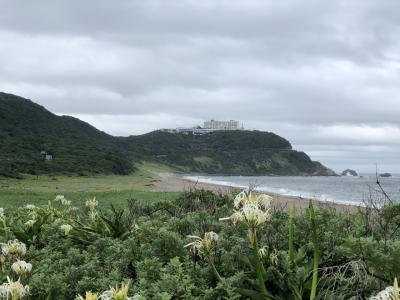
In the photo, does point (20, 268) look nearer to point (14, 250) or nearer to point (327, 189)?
point (14, 250)

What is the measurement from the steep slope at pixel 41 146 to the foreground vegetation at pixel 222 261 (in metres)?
53.4

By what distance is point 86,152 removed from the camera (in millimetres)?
92125

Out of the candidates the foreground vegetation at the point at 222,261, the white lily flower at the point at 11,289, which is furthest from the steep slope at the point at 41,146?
the white lily flower at the point at 11,289

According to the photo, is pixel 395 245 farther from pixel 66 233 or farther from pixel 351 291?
pixel 66 233

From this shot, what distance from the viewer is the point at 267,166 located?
183375 millimetres

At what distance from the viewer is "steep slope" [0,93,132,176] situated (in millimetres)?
69769

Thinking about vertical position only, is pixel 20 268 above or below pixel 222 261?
below

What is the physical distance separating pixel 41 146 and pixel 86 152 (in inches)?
327

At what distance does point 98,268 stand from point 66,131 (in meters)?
128

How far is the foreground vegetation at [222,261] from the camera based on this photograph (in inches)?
120

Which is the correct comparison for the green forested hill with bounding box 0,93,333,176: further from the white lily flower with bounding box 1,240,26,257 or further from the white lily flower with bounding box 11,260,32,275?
the white lily flower with bounding box 11,260,32,275

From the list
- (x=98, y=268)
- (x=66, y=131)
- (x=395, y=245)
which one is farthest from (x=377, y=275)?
(x=66, y=131)

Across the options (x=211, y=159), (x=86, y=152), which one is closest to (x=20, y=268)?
(x=86, y=152)

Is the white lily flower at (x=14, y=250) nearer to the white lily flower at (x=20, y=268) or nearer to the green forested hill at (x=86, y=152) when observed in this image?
the white lily flower at (x=20, y=268)
